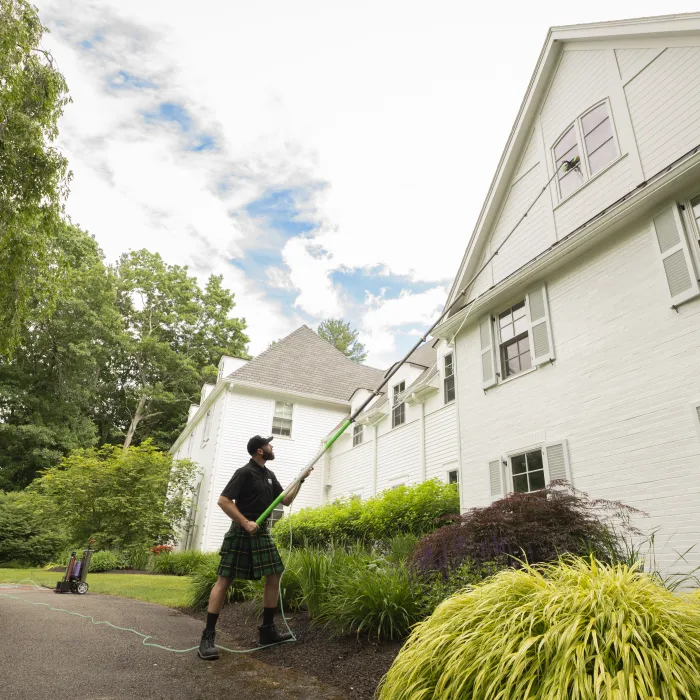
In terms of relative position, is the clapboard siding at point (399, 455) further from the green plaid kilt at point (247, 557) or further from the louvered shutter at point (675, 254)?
the green plaid kilt at point (247, 557)

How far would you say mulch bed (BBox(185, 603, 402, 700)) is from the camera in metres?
3.33

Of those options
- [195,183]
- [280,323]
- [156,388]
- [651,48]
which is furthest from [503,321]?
[280,323]

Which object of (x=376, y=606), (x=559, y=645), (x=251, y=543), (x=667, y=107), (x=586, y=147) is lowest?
(x=376, y=606)

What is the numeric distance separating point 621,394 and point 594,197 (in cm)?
315

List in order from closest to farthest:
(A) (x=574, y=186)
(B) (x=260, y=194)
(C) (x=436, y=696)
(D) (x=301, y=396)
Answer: (C) (x=436, y=696) → (A) (x=574, y=186) → (B) (x=260, y=194) → (D) (x=301, y=396)

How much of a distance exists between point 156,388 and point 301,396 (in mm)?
15994

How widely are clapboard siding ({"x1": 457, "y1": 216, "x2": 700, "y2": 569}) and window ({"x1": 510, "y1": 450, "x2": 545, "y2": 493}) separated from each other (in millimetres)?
249

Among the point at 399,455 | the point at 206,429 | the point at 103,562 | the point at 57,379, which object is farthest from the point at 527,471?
the point at 57,379

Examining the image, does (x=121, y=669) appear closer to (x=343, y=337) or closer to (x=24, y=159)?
(x=24, y=159)

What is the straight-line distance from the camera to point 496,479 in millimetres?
7691

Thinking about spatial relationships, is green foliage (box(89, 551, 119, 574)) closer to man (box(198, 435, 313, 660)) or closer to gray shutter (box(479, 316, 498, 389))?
man (box(198, 435, 313, 660))

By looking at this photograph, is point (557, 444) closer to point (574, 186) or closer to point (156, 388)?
point (574, 186)

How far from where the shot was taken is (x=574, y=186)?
7.84 metres

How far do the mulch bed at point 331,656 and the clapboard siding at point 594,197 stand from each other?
6501 millimetres
